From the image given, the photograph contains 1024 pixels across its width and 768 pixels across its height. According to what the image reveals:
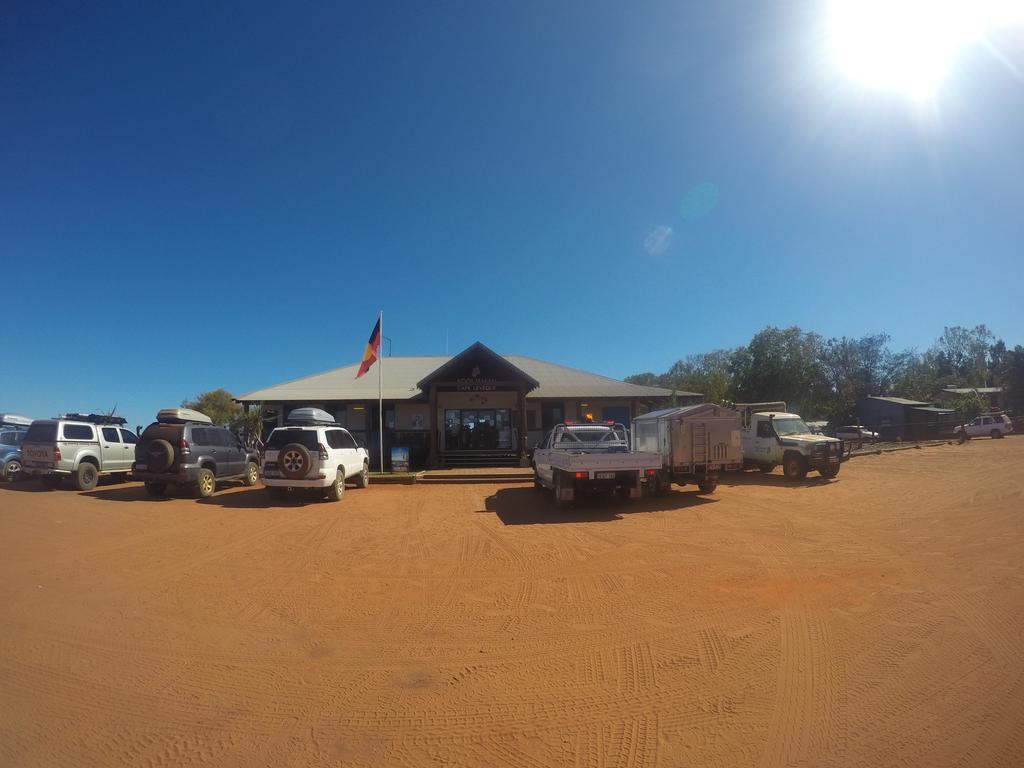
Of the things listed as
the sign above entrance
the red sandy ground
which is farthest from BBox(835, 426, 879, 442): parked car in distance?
the red sandy ground

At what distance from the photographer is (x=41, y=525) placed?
8.73 meters

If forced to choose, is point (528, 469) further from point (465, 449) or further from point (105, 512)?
point (105, 512)

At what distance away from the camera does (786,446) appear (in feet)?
50.2

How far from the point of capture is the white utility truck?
14.5 m

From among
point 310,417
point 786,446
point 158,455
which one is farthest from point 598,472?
point 158,455

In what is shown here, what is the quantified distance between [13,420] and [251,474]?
11339mm

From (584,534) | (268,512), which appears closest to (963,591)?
(584,534)

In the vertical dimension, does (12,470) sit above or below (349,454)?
below

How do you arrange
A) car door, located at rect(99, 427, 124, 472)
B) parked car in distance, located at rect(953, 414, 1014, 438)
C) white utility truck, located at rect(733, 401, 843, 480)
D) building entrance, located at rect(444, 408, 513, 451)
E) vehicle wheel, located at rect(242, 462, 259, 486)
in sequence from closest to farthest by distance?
car door, located at rect(99, 427, 124, 472)
white utility truck, located at rect(733, 401, 843, 480)
vehicle wheel, located at rect(242, 462, 259, 486)
building entrance, located at rect(444, 408, 513, 451)
parked car in distance, located at rect(953, 414, 1014, 438)

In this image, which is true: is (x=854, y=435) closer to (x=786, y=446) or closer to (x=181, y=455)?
(x=786, y=446)

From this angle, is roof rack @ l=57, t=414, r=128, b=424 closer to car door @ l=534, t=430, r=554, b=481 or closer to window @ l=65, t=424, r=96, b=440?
window @ l=65, t=424, r=96, b=440

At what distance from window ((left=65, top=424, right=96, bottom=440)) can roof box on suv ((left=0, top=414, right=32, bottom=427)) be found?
688 centimetres

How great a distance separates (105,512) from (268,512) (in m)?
3.27

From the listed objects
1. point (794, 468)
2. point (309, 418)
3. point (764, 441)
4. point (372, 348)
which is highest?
point (372, 348)
